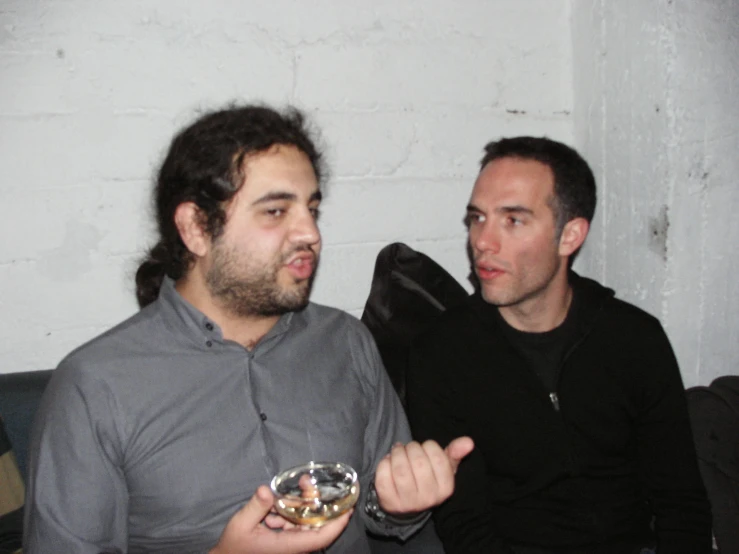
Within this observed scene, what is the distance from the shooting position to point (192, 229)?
1.41m

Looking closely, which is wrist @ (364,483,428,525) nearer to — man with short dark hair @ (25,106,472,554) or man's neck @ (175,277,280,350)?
man with short dark hair @ (25,106,472,554)

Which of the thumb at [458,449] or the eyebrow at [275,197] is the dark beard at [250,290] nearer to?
the eyebrow at [275,197]

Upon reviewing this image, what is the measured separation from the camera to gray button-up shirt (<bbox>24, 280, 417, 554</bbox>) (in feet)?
3.77

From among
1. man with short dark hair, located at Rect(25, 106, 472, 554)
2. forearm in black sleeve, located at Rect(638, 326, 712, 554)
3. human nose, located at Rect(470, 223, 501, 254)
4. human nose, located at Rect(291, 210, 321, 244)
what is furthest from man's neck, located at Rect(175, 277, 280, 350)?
forearm in black sleeve, located at Rect(638, 326, 712, 554)

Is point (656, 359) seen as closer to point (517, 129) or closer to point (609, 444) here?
point (609, 444)

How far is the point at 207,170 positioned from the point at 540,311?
0.85 meters

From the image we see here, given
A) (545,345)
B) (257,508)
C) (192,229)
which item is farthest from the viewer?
(545,345)

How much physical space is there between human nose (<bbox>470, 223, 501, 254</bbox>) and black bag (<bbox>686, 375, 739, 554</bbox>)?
2.03 feet

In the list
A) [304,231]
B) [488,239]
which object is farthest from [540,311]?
[304,231]

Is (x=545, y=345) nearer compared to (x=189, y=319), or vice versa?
(x=189, y=319)

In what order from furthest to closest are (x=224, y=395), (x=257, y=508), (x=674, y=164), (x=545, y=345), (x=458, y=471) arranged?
1. (x=674, y=164)
2. (x=545, y=345)
3. (x=458, y=471)
4. (x=224, y=395)
5. (x=257, y=508)

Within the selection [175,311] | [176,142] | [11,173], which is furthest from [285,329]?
[11,173]

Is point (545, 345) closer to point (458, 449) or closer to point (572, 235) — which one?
point (572, 235)

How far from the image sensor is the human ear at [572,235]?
1.70 meters
